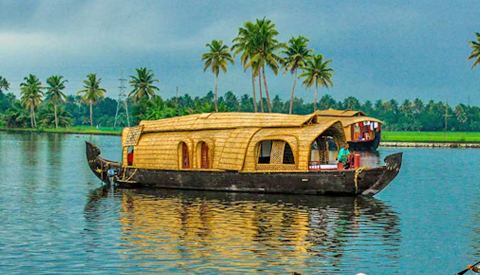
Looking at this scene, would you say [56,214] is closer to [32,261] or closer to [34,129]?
[32,261]

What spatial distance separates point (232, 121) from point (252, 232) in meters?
9.33

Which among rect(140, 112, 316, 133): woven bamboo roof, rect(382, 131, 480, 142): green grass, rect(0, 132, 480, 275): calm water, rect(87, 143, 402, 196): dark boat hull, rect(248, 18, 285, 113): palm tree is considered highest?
rect(248, 18, 285, 113): palm tree

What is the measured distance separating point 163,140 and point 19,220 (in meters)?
9.06

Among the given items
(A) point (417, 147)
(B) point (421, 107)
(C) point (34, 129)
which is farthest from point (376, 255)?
(B) point (421, 107)

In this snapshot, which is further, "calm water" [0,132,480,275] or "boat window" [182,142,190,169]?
"boat window" [182,142,190,169]

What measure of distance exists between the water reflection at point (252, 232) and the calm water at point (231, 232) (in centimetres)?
3

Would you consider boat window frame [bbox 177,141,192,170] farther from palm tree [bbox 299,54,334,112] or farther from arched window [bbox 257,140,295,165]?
palm tree [bbox 299,54,334,112]

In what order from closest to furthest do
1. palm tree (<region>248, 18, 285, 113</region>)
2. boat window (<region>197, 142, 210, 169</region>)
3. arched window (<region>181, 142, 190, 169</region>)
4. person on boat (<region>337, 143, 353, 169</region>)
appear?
1. person on boat (<region>337, 143, 353, 169</region>)
2. boat window (<region>197, 142, 210, 169</region>)
3. arched window (<region>181, 142, 190, 169</region>)
4. palm tree (<region>248, 18, 285, 113</region>)

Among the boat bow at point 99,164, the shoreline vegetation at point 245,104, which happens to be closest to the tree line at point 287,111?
the shoreline vegetation at point 245,104

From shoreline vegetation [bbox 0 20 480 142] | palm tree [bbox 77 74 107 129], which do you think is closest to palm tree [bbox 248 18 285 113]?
shoreline vegetation [bbox 0 20 480 142]

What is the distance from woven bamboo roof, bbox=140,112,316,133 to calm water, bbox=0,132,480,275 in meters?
2.97

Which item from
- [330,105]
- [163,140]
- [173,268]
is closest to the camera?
[173,268]

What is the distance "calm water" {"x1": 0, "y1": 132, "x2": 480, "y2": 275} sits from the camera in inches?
607

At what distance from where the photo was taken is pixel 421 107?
600 feet
